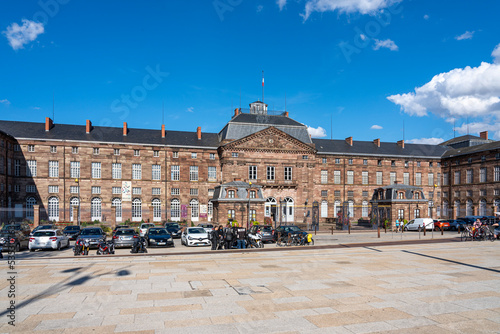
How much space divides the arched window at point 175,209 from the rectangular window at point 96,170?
36.2 ft

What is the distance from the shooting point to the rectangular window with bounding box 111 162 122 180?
54562mm

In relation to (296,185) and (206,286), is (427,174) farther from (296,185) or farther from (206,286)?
(206,286)

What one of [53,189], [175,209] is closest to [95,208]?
[53,189]

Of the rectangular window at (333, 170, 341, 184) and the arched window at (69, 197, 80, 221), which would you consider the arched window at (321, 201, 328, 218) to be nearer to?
A: the rectangular window at (333, 170, 341, 184)

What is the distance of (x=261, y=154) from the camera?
55406mm

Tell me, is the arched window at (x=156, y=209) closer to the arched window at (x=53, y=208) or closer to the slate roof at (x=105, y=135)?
the slate roof at (x=105, y=135)

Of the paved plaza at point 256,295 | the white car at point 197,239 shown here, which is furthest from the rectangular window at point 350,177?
the paved plaza at point 256,295

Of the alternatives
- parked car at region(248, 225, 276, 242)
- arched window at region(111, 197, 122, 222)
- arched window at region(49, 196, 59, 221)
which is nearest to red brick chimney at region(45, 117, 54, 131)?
arched window at region(49, 196, 59, 221)

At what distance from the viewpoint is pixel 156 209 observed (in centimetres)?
5525

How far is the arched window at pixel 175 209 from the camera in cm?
5581

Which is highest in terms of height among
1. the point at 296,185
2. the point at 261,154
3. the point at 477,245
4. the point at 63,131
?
the point at 63,131

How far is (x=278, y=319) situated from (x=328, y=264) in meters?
9.39

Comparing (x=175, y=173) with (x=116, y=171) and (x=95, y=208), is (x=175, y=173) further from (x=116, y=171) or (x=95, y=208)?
(x=95, y=208)

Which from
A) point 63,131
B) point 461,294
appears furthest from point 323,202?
point 461,294
